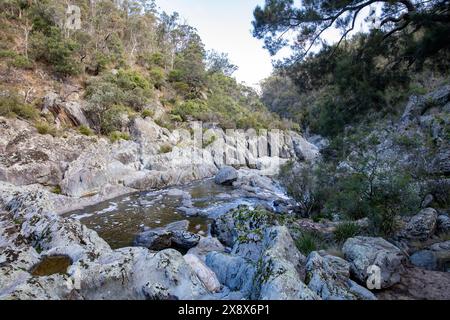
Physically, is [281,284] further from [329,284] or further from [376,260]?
[376,260]

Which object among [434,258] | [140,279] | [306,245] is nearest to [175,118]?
[306,245]

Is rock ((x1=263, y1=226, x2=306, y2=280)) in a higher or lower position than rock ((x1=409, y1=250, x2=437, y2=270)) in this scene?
higher

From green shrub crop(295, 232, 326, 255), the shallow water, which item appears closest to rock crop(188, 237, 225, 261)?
the shallow water

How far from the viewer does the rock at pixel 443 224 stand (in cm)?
711

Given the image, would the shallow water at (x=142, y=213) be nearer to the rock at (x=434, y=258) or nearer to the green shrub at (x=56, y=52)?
the rock at (x=434, y=258)

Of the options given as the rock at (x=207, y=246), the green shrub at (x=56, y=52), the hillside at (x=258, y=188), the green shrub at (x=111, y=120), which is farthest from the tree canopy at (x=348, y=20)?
the green shrub at (x=56, y=52)

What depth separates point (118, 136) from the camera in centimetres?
2372

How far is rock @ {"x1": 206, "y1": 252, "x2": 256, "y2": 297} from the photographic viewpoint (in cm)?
417

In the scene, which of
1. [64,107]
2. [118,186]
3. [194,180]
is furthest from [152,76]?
[118,186]

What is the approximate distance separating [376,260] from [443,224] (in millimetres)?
4235

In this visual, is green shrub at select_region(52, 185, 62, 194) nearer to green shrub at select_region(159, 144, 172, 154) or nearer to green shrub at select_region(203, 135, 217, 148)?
green shrub at select_region(159, 144, 172, 154)

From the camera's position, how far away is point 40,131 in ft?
60.7

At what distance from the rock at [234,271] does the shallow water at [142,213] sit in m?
5.91

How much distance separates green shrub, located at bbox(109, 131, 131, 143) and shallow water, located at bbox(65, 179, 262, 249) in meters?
7.94
